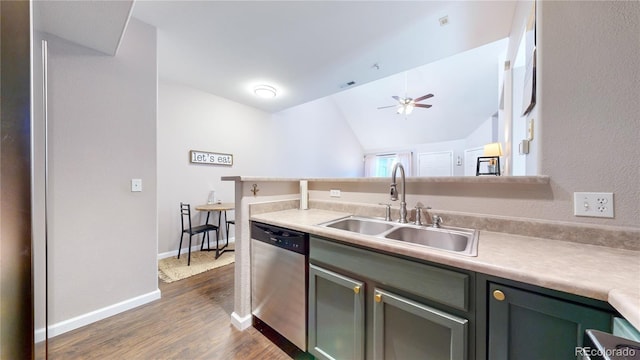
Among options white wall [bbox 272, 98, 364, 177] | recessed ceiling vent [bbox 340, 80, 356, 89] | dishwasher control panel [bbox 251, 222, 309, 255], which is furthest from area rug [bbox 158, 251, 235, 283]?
recessed ceiling vent [bbox 340, 80, 356, 89]

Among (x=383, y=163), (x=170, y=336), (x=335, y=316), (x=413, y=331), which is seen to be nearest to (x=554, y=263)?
(x=413, y=331)

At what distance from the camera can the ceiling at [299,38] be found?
191 centimetres

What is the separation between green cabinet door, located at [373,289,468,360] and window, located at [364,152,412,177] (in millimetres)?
6856

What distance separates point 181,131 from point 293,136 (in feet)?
8.29

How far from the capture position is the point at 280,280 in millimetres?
1512

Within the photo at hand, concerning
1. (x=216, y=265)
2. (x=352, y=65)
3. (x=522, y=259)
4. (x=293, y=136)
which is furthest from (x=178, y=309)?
(x=293, y=136)

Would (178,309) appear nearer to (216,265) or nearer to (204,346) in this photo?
(204,346)

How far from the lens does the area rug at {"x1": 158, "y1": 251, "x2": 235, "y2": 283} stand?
8.63 feet

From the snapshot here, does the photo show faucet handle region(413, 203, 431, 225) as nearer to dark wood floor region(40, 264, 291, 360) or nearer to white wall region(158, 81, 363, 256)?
dark wood floor region(40, 264, 291, 360)

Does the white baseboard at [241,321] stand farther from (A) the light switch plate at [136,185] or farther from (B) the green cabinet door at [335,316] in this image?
(A) the light switch plate at [136,185]

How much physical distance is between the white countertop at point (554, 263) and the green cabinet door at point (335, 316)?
272 mm

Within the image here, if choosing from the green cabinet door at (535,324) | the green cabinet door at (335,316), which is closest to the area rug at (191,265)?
the green cabinet door at (335,316)

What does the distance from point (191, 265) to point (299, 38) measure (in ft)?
10.2

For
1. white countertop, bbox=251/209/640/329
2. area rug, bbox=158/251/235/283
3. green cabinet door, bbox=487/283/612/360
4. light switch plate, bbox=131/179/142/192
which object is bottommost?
area rug, bbox=158/251/235/283
